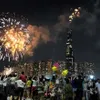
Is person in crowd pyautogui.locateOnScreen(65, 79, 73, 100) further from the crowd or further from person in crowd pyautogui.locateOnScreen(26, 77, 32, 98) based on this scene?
person in crowd pyautogui.locateOnScreen(26, 77, 32, 98)

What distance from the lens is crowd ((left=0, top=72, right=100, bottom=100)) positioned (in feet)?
76.2

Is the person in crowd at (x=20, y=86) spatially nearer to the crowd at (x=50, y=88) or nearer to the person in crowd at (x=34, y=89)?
the crowd at (x=50, y=88)

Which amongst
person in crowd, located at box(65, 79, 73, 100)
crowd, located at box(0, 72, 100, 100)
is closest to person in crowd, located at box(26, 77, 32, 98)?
crowd, located at box(0, 72, 100, 100)

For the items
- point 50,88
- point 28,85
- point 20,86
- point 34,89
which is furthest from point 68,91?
point 28,85

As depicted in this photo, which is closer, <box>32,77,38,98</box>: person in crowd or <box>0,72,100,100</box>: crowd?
<box>0,72,100,100</box>: crowd

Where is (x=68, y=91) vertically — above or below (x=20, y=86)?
below

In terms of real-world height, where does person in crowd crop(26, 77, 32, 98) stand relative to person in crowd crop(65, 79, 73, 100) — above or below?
above

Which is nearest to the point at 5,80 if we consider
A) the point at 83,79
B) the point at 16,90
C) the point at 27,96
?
the point at 16,90

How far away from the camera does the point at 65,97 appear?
924 inches

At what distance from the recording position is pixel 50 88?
2525 cm

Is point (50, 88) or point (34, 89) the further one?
point (34, 89)

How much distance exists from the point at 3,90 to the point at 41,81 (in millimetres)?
5780

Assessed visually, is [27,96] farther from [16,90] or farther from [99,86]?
[99,86]

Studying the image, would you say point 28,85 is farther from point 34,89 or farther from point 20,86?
point 20,86
